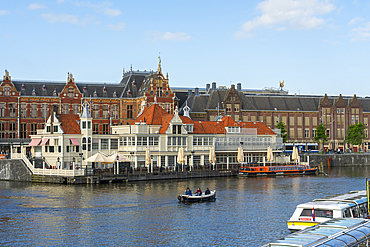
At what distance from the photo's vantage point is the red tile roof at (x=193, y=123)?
101 meters

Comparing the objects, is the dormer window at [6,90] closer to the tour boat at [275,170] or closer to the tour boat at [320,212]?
the tour boat at [275,170]

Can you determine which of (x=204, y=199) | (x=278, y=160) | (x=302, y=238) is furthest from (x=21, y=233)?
(x=278, y=160)

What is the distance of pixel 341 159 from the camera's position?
5399 inches

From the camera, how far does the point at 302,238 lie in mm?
26297

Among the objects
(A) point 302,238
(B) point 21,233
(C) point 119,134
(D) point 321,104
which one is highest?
(D) point 321,104

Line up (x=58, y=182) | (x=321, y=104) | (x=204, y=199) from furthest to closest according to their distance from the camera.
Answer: (x=321, y=104) < (x=58, y=182) < (x=204, y=199)

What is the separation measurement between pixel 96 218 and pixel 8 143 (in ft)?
262

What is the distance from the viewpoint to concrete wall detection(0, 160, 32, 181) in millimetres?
88938

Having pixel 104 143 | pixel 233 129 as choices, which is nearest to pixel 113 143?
pixel 104 143

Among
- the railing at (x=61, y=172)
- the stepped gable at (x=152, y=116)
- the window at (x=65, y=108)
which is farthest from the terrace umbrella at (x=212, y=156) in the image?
the window at (x=65, y=108)

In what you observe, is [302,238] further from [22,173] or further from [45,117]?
[45,117]

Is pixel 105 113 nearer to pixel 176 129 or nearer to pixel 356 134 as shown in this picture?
pixel 176 129

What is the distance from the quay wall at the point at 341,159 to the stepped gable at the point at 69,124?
68.8 metres

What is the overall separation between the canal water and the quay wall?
173 feet
